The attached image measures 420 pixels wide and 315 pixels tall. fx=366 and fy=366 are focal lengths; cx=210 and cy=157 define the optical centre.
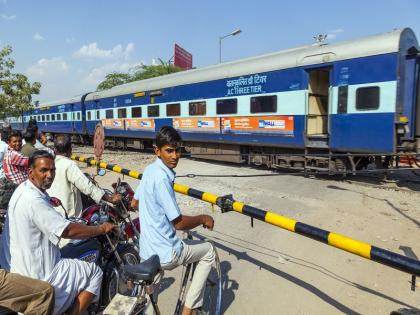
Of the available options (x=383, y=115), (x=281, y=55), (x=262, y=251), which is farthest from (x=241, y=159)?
(x=262, y=251)

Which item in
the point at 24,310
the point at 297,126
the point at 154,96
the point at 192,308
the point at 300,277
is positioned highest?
the point at 154,96

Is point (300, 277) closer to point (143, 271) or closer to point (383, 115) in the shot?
point (143, 271)

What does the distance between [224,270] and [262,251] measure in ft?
2.55

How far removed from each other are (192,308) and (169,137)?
1.32 metres

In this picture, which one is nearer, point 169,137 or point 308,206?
point 169,137

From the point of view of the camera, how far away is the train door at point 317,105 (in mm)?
10312

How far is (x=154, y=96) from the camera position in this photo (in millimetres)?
16469

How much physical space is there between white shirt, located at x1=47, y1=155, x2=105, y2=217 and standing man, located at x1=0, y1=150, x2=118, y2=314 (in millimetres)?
1128

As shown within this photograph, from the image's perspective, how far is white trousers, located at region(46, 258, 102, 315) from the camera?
8.17 ft

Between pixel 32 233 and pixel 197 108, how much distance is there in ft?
38.6

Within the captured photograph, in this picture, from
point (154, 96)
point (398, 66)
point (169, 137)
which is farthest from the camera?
point (154, 96)

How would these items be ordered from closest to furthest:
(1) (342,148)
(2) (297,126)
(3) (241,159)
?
(1) (342,148), (2) (297,126), (3) (241,159)

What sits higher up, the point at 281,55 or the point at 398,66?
the point at 281,55

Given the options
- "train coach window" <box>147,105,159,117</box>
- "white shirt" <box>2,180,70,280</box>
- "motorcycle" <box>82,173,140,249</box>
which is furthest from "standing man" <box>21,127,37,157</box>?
"train coach window" <box>147,105,159,117</box>
